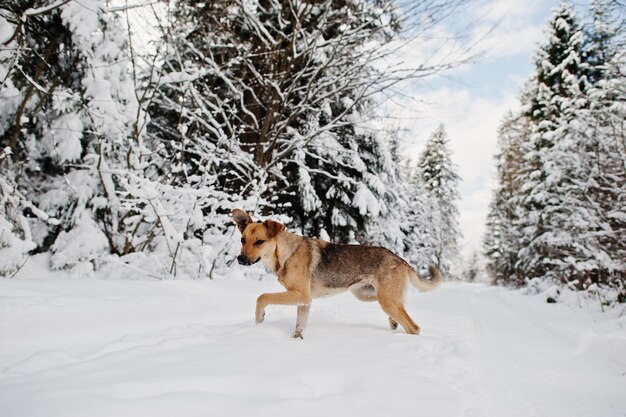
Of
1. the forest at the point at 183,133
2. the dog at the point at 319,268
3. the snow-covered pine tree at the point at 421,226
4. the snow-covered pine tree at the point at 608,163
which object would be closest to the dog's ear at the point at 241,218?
the dog at the point at 319,268

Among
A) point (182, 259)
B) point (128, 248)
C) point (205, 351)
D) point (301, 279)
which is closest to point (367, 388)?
point (205, 351)

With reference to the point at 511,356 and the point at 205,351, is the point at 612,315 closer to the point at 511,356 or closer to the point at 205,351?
the point at 511,356

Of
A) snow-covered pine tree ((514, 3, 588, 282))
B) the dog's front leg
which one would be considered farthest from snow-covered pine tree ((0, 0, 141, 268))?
snow-covered pine tree ((514, 3, 588, 282))

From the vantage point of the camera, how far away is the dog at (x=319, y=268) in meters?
4.25

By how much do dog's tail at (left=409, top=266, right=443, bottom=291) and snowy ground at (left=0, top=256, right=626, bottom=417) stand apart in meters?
0.60

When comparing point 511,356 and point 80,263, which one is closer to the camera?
point 511,356

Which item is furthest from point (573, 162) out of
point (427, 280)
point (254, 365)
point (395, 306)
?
point (254, 365)

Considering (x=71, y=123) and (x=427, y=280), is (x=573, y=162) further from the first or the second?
(x=71, y=123)

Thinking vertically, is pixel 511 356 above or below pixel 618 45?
below

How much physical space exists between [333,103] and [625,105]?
9.03 m

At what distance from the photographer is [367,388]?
2.19 metres

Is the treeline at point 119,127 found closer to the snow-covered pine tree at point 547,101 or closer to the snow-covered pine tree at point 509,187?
the snow-covered pine tree at point 547,101

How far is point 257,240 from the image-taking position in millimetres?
4277

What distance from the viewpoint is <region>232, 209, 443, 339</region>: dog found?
167 inches
